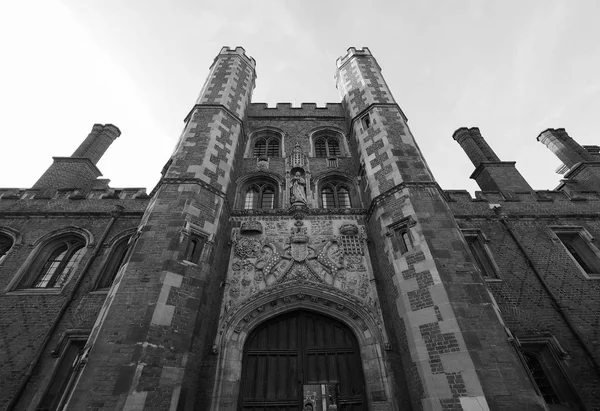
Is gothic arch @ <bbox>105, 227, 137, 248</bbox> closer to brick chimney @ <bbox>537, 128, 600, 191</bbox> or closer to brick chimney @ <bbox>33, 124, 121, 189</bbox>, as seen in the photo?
brick chimney @ <bbox>33, 124, 121, 189</bbox>

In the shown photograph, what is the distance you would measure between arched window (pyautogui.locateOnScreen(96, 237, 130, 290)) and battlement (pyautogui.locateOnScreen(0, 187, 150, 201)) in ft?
7.49

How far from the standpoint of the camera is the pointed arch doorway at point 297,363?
280 inches

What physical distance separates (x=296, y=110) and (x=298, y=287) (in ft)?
37.0

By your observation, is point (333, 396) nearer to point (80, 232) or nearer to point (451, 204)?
point (451, 204)

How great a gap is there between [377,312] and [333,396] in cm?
272

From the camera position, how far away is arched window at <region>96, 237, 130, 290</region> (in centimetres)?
984

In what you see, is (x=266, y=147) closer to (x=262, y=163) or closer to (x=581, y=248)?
(x=262, y=163)

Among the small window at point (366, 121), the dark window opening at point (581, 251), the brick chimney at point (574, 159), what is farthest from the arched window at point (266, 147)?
the brick chimney at point (574, 159)

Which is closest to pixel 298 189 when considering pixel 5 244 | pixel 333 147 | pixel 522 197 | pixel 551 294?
pixel 333 147

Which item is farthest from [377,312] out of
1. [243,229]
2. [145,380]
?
Answer: [145,380]

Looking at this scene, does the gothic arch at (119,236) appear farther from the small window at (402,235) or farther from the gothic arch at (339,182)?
the small window at (402,235)

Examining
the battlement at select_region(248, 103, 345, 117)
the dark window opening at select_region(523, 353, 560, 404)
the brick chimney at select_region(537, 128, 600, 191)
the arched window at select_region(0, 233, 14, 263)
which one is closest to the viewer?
the dark window opening at select_region(523, 353, 560, 404)

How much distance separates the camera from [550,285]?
9.59 meters

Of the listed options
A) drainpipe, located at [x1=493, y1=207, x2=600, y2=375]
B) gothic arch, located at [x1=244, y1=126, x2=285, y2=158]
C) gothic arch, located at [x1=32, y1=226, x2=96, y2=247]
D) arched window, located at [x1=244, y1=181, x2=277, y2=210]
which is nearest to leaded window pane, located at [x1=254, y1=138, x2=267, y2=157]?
gothic arch, located at [x1=244, y1=126, x2=285, y2=158]
